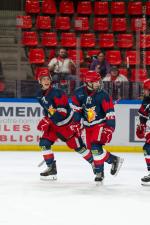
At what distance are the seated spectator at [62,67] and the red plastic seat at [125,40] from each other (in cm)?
237

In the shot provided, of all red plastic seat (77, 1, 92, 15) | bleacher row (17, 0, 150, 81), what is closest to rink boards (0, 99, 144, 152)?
bleacher row (17, 0, 150, 81)

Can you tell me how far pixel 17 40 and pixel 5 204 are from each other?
5318 millimetres

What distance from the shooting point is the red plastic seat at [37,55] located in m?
12.5

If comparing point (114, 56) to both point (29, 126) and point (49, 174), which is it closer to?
point (29, 126)

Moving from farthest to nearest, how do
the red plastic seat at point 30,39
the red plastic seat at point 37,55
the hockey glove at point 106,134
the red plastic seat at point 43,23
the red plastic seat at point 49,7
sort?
the red plastic seat at point 49,7 → the red plastic seat at point 43,23 → the red plastic seat at point 30,39 → the red plastic seat at point 37,55 → the hockey glove at point 106,134

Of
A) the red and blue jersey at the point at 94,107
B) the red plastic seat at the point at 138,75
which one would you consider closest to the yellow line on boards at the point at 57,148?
the red plastic seat at the point at 138,75

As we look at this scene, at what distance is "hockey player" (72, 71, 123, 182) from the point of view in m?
6.73

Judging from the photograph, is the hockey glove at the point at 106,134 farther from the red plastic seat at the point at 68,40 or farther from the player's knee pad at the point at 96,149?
the red plastic seat at the point at 68,40

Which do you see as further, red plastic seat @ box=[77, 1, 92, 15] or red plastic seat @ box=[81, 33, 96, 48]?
red plastic seat @ box=[77, 1, 92, 15]

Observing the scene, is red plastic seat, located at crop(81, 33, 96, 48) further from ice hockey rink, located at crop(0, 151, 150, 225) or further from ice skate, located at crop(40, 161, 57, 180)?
ice skate, located at crop(40, 161, 57, 180)

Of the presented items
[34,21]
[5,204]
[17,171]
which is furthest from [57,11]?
[5,204]

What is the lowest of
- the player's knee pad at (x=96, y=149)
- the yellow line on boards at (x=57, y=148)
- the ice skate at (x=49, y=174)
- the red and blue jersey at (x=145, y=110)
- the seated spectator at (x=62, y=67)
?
the yellow line on boards at (x=57, y=148)

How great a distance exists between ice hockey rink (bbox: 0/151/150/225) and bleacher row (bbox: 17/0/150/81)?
4.41m

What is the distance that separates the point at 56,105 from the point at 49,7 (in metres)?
7.42
